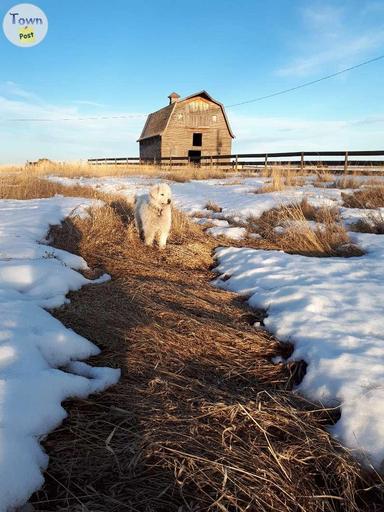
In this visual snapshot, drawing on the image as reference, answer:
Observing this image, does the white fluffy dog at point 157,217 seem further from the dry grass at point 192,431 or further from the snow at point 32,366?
the dry grass at point 192,431

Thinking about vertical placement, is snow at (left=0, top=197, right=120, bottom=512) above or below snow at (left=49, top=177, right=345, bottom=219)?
below

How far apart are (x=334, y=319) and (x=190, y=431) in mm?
1801

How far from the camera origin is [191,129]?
33.4 m

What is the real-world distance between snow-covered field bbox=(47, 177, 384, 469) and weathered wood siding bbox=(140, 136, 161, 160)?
30.1m

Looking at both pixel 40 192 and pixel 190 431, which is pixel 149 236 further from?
pixel 40 192

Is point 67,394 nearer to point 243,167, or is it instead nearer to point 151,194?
point 151,194

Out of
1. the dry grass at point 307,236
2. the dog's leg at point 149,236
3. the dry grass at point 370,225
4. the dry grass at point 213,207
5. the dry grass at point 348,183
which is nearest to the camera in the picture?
the dry grass at point 307,236

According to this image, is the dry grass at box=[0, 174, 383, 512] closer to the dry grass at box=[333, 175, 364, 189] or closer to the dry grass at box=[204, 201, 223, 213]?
the dry grass at box=[204, 201, 223, 213]

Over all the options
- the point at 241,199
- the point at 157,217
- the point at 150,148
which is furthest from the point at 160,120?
the point at 157,217

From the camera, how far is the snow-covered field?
1.91m

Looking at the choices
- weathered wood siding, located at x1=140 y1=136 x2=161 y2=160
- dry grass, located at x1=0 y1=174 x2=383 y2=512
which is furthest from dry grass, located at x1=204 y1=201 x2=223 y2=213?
weathered wood siding, located at x1=140 y1=136 x2=161 y2=160

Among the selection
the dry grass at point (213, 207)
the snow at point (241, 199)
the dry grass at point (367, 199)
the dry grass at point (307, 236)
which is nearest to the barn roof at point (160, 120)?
the snow at point (241, 199)

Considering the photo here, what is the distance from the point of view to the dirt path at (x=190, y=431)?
1.39 meters

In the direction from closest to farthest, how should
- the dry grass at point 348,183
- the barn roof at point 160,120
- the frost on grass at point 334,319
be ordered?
the frost on grass at point 334,319
the dry grass at point 348,183
the barn roof at point 160,120
